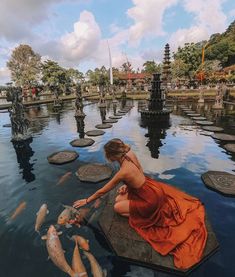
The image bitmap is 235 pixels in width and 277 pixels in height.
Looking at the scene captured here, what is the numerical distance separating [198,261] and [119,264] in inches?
53.8

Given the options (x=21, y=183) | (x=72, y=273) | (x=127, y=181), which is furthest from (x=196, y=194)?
(x=21, y=183)

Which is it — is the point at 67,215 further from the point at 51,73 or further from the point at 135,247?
the point at 51,73

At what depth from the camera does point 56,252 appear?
3.85 m

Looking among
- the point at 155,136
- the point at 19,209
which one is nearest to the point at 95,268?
the point at 19,209

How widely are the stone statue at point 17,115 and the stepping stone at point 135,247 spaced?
932 cm

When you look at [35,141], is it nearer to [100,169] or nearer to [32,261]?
[100,169]

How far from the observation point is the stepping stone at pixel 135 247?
11.5 feet

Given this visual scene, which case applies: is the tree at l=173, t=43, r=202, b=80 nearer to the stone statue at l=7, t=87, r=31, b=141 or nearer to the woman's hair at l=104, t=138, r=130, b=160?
the stone statue at l=7, t=87, r=31, b=141

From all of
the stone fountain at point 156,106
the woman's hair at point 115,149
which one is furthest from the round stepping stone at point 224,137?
the woman's hair at point 115,149

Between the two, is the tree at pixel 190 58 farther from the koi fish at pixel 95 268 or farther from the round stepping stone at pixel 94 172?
the koi fish at pixel 95 268

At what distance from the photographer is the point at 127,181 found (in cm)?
369

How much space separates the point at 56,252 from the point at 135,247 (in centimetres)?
147

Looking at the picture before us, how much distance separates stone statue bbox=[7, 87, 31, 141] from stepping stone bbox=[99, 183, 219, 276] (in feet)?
30.6

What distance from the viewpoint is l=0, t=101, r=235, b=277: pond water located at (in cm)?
377
